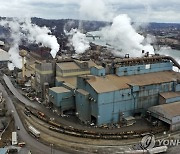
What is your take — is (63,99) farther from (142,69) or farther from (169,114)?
(169,114)

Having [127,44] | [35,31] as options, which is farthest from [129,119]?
[35,31]

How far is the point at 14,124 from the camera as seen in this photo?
2302 centimetres

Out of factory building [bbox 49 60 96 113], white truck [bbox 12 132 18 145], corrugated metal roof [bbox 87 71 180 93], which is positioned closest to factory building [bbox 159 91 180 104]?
corrugated metal roof [bbox 87 71 180 93]

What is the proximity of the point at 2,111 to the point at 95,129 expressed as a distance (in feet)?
27.9

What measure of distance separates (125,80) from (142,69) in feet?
8.99

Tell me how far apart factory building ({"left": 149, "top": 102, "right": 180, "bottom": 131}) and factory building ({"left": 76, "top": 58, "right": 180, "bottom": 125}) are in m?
1.80

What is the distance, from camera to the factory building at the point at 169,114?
22.2 m

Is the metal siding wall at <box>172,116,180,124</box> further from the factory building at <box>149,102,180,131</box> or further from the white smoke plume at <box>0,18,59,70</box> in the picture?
the white smoke plume at <box>0,18,59,70</box>

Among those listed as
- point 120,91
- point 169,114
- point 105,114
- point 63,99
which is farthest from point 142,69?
point 63,99

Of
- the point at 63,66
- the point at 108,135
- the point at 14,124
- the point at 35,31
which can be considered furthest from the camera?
the point at 35,31

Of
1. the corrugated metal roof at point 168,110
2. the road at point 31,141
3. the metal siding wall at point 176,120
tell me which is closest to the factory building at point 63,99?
the road at point 31,141

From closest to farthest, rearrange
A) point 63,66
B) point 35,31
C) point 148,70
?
point 148,70 → point 63,66 → point 35,31

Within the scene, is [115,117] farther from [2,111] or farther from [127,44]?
[127,44]

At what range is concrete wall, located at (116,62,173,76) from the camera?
26344 mm
